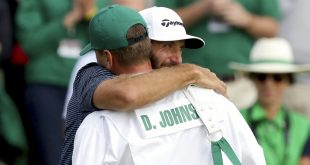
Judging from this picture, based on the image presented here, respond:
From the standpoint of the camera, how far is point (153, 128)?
14.8 feet

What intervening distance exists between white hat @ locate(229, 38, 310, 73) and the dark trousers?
1.33 metres

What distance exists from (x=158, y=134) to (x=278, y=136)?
8.99ft

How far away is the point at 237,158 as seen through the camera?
4.61 m

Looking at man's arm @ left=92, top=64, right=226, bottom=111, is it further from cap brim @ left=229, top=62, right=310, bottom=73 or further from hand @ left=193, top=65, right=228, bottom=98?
cap brim @ left=229, top=62, right=310, bottom=73

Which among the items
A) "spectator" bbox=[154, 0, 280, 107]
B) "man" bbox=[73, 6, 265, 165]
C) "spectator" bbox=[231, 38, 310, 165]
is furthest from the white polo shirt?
"spectator" bbox=[154, 0, 280, 107]

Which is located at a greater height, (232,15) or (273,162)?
(232,15)

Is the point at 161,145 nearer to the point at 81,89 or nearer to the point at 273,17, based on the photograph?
the point at 81,89

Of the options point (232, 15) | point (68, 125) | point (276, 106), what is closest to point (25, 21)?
point (232, 15)

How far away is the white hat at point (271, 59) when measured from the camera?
7.56m

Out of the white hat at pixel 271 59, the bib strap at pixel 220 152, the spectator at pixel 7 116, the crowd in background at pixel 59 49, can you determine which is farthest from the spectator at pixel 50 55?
the bib strap at pixel 220 152

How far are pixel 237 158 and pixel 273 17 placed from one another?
3.61 meters

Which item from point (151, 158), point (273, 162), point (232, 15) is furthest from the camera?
point (232, 15)

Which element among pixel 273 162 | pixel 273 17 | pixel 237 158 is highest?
pixel 237 158

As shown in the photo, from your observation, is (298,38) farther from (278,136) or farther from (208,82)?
(208,82)
